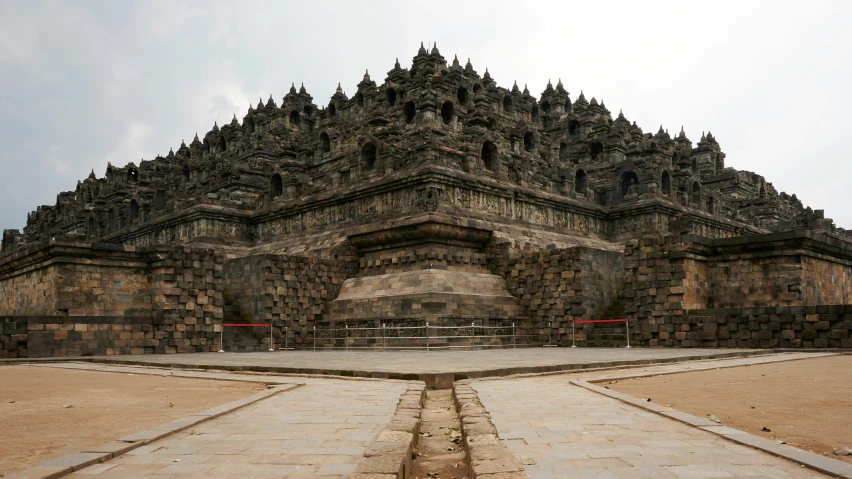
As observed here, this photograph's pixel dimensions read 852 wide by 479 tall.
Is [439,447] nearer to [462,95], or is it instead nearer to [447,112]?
[447,112]

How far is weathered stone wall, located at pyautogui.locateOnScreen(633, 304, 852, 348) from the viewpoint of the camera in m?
18.5

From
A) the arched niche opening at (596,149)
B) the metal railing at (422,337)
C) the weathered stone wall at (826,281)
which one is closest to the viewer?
the weathered stone wall at (826,281)

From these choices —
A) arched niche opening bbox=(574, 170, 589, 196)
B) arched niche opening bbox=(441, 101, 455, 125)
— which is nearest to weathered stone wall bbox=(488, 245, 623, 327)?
arched niche opening bbox=(441, 101, 455, 125)

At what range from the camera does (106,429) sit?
6.43 m

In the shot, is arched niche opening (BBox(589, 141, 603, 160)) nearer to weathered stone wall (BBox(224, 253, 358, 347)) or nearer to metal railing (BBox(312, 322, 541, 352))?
metal railing (BBox(312, 322, 541, 352))

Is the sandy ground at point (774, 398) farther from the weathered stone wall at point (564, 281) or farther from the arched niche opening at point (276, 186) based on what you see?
the arched niche opening at point (276, 186)

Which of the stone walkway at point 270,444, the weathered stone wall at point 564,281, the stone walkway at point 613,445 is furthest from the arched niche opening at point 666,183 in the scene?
the stone walkway at point 270,444

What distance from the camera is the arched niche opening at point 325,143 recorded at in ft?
117

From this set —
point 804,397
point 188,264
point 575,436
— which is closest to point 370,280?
point 188,264

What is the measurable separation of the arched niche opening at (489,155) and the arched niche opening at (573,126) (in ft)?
49.8

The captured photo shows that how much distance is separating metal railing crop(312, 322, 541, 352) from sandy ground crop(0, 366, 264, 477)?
32.5ft

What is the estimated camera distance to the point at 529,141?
1420 inches

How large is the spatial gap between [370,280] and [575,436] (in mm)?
20116

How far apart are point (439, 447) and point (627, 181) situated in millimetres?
32298
